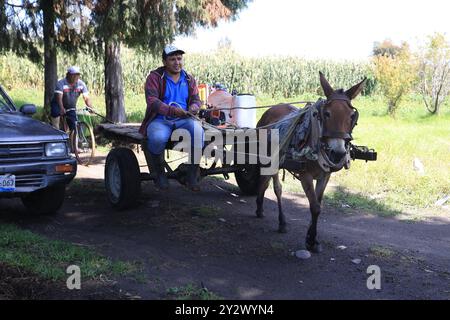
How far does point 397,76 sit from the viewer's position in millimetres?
22062

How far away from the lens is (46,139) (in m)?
6.62

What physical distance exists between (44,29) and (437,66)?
688 inches

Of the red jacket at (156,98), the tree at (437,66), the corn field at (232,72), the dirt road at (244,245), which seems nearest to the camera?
the dirt road at (244,245)

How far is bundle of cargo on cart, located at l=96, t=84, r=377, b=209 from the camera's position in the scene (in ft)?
19.6

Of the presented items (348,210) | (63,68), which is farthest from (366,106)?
(348,210)

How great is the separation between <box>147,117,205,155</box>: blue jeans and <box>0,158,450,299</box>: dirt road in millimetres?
1076

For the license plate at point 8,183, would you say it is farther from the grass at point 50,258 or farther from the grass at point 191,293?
the grass at point 191,293

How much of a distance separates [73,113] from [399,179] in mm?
7084

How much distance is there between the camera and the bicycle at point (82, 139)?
442 inches

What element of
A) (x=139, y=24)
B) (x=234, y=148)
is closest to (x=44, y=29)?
(x=139, y=24)

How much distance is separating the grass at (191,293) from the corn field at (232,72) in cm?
2295

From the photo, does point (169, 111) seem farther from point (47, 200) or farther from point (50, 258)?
point (50, 258)

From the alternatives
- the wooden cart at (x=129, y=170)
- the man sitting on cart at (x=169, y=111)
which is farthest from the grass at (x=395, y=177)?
the man sitting on cart at (x=169, y=111)

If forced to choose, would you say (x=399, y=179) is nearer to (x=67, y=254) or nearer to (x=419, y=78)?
(x=67, y=254)
